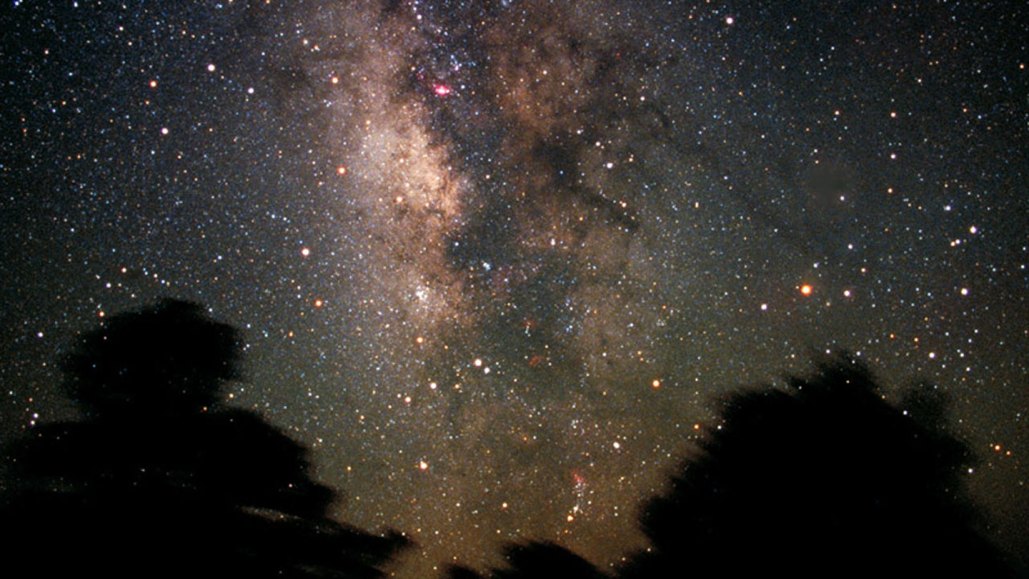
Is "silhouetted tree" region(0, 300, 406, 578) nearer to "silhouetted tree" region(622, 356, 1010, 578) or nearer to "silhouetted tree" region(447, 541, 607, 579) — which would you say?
"silhouetted tree" region(447, 541, 607, 579)

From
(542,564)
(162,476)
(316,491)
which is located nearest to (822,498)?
(542,564)

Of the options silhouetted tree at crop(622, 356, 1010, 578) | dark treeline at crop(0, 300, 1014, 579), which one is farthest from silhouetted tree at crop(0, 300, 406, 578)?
silhouetted tree at crop(622, 356, 1010, 578)

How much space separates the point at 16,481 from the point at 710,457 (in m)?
6.33

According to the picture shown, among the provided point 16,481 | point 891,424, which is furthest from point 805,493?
point 16,481

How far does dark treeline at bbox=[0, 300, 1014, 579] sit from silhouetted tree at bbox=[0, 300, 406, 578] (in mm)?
12

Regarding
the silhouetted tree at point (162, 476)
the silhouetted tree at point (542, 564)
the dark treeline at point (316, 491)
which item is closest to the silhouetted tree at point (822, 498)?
the dark treeline at point (316, 491)

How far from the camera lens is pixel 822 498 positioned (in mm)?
4648

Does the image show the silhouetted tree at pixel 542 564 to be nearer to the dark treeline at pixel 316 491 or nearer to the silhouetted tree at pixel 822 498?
the dark treeline at pixel 316 491

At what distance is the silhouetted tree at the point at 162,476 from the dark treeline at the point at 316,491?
12 mm

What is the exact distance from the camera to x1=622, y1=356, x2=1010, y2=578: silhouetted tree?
4559mm

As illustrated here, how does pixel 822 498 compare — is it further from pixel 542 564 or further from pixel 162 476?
pixel 162 476

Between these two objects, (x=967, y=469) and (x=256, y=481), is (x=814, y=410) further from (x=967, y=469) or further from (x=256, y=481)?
(x=256, y=481)

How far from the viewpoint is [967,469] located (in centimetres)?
451

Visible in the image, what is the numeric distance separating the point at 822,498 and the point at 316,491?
5.14 metres
